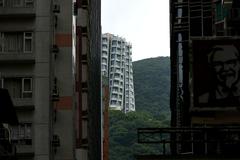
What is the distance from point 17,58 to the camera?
53.8m

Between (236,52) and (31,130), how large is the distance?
68.5 ft

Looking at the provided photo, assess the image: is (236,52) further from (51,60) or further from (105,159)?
(105,159)

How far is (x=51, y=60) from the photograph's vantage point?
182 feet

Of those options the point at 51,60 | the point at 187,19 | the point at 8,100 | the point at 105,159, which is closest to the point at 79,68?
the point at 187,19

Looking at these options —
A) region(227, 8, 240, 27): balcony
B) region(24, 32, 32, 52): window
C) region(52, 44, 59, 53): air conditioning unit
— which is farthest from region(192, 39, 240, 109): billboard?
region(52, 44, 59, 53): air conditioning unit

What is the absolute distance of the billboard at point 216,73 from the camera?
36.8 m

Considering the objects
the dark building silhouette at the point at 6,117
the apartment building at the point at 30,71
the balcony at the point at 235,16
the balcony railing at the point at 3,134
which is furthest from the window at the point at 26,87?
the balcony at the point at 235,16

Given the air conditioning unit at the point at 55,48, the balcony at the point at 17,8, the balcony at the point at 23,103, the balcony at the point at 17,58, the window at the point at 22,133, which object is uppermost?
the balcony at the point at 17,8

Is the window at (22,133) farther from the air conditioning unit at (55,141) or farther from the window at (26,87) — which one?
the air conditioning unit at (55,141)

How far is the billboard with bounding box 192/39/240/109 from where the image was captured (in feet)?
121

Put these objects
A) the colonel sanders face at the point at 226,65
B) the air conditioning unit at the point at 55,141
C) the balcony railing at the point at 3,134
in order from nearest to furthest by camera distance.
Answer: the colonel sanders face at the point at 226,65 < the balcony railing at the point at 3,134 < the air conditioning unit at the point at 55,141

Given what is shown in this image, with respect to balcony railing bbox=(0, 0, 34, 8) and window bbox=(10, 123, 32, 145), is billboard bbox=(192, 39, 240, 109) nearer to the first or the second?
window bbox=(10, 123, 32, 145)

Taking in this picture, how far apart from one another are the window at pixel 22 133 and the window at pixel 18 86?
2.38m

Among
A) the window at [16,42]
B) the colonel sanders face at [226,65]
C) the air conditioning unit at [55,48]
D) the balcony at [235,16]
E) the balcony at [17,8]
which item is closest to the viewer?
the colonel sanders face at [226,65]
